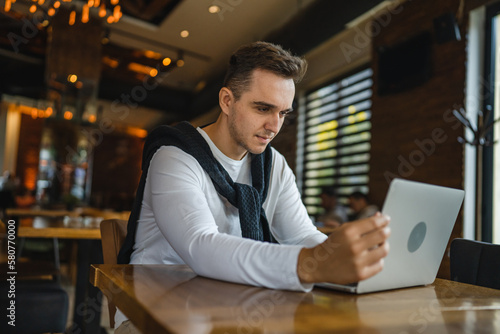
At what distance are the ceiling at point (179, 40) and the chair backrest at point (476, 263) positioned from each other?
2.91 metres

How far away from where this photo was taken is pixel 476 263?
1394 millimetres

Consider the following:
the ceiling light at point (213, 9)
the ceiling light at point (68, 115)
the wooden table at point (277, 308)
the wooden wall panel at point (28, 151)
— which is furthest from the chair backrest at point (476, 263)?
the wooden wall panel at point (28, 151)

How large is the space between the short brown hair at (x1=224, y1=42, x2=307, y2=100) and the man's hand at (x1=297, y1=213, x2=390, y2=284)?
64cm

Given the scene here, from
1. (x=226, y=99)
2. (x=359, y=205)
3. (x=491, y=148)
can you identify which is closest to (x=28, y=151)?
(x=359, y=205)

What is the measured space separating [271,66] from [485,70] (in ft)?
11.1

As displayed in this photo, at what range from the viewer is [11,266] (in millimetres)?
2305

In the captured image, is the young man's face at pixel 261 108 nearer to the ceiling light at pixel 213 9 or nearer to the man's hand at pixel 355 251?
the man's hand at pixel 355 251

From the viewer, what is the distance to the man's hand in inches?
29.4

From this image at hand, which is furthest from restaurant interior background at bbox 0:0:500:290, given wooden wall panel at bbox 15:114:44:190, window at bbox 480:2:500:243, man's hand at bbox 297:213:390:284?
man's hand at bbox 297:213:390:284

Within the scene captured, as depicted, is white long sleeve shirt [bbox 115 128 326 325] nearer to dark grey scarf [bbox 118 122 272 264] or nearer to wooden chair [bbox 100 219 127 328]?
dark grey scarf [bbox 118 122 272 264]

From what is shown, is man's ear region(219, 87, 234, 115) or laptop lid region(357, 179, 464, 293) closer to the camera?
laptop lid region(357, 179, 464, 293)

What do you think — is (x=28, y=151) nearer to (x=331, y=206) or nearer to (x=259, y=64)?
(x=331, y=206)

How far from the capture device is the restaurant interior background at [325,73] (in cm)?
391

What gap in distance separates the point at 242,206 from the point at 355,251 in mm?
536
